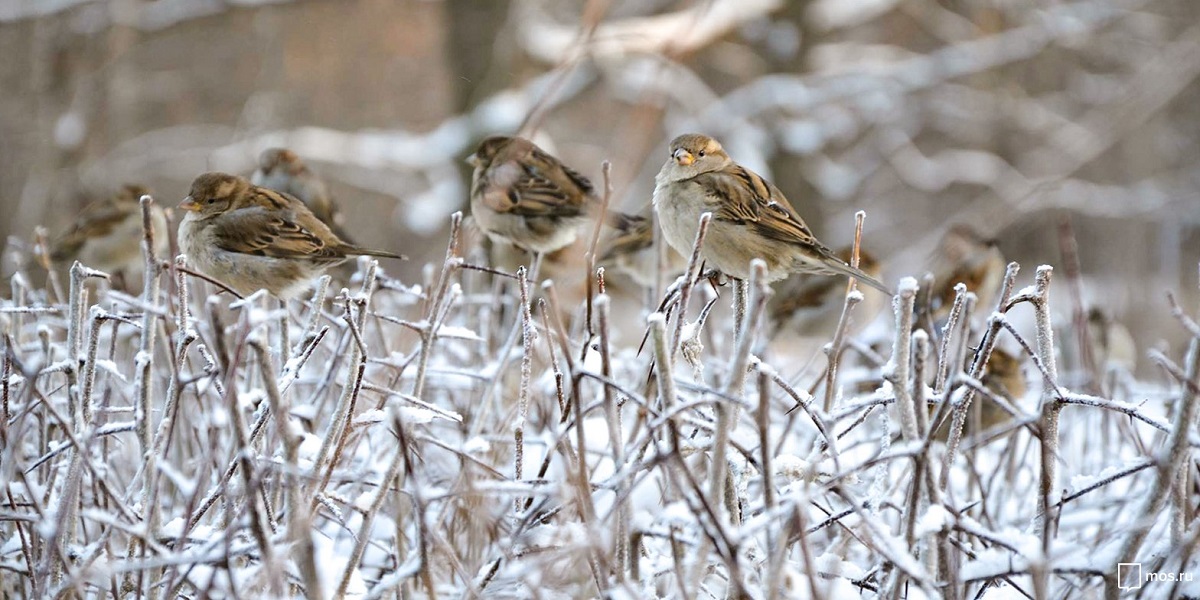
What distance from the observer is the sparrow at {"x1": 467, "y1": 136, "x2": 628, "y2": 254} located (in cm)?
377

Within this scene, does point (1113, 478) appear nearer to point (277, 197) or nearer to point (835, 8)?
point (277, 197)

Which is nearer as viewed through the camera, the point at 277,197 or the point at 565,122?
the point at 277,197

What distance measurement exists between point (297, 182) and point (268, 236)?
1071 mm

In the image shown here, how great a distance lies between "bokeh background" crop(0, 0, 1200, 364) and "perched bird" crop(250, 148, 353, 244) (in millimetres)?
3784

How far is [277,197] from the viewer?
304 cm

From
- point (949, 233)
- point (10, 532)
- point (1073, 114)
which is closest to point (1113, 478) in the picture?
point (10, 532)

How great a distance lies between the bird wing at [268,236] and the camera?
9.56 ft

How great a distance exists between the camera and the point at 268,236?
9.61 ft

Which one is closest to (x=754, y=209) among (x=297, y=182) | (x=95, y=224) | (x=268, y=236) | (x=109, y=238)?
(x=268, y=236)

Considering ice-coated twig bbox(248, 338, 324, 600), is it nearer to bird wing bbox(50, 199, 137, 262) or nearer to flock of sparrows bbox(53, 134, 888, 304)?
flock of sparrows bbox(53, 134, 888, 304)

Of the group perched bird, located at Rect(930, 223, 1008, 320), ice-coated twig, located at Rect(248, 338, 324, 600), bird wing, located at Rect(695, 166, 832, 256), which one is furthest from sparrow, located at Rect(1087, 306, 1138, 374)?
ice-coated twig, located at Rect(248, 338, 324, 600)

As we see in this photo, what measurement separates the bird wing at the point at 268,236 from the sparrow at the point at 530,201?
2.80 feet

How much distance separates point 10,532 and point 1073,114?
52.7 ft

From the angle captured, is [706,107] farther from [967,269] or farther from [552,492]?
[552,492]
